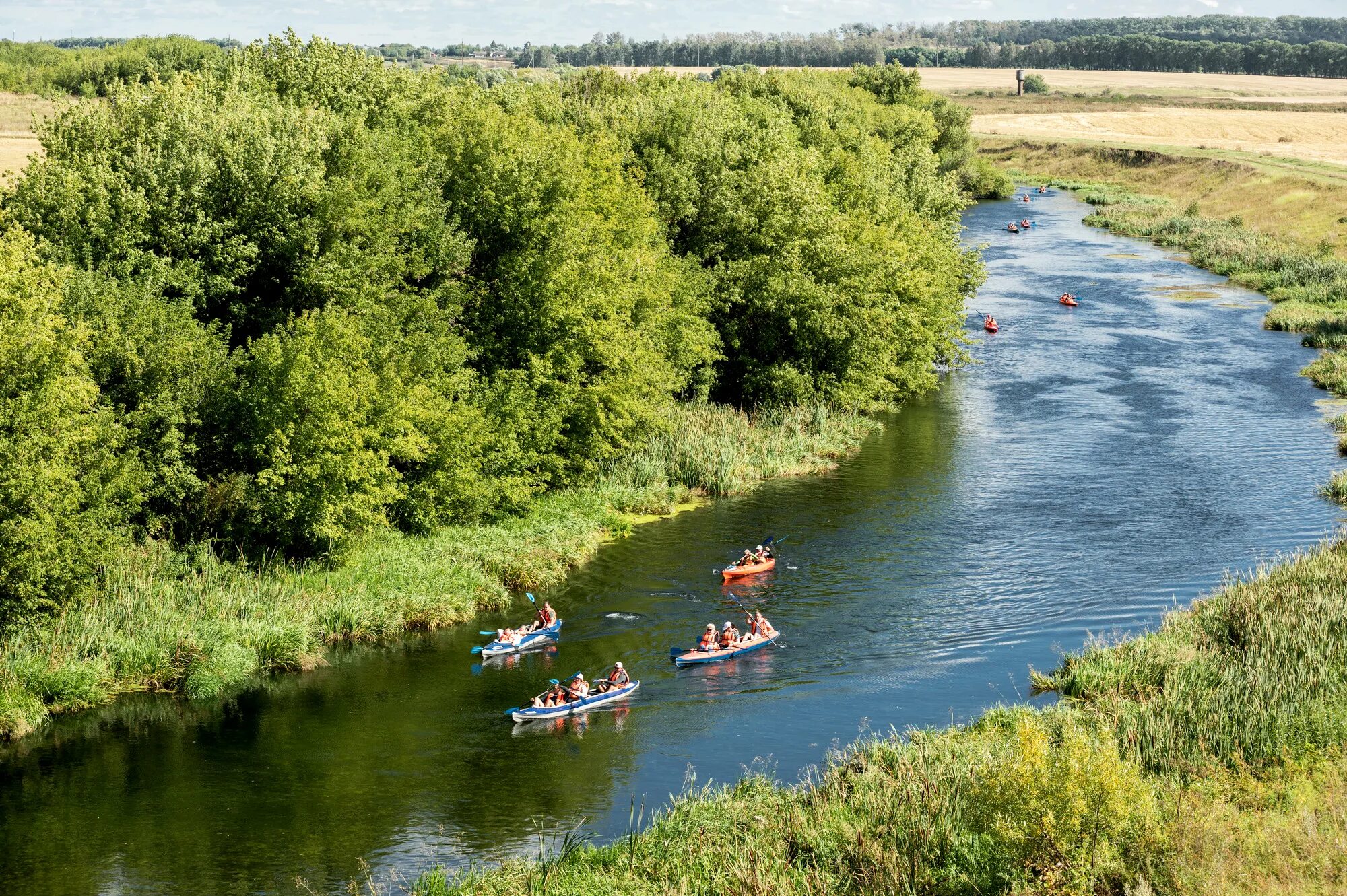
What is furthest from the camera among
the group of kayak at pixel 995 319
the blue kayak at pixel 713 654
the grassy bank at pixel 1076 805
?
the group of kayak at pixel 995 319

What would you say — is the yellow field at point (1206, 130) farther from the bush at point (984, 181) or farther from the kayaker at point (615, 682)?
the kayaker at point (615, 682)

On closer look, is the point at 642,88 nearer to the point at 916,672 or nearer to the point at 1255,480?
the point at 1255,480

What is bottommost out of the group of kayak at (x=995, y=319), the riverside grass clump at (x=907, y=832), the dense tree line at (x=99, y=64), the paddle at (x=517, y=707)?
the paddle at (x=517, y=707)

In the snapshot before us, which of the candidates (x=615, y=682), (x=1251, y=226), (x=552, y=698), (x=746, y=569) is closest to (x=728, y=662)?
(x=615, y=682)

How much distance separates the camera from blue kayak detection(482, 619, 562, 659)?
35312 millimetres

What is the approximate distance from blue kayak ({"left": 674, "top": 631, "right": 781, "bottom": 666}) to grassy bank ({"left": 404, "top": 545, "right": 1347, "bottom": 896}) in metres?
6.58

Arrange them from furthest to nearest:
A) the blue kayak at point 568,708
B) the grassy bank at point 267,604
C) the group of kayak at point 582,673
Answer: the group of kayak at point 582,673 → the grassy bank at point 267,604 → the blue kayak at point 568,708

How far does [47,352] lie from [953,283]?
47.8 meters

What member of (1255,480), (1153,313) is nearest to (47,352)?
(1255,480)

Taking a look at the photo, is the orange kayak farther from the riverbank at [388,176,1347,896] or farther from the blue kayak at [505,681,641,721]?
the riverbank at [388,176,1347,896]

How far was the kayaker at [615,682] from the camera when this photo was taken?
32.6 meters

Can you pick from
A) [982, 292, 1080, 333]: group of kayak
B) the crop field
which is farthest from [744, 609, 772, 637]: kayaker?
[982, 292, 1080, 333]: group of kayak

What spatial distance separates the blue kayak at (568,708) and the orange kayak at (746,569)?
27.0 feet

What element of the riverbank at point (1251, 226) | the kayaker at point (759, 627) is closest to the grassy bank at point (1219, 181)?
the riverbank at point (1251, 226)
